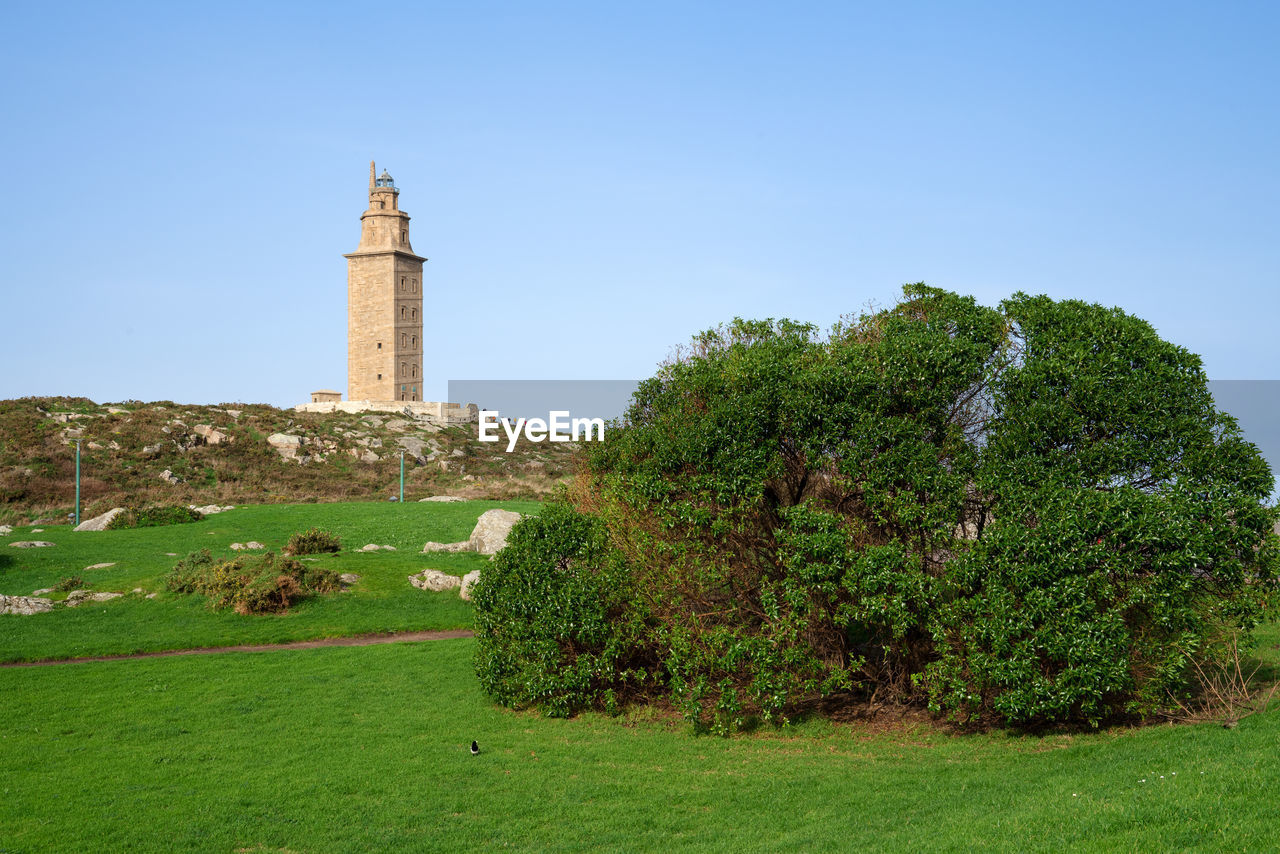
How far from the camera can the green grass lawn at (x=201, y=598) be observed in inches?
877

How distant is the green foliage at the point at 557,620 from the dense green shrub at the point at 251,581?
935 cm

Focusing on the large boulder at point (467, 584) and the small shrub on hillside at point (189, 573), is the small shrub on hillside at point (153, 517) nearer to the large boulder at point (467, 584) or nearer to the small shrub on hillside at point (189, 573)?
the small shrub on hillside at point (189, 573)

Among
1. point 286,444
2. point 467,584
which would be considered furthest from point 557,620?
point 286,444

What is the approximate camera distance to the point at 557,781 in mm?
13016

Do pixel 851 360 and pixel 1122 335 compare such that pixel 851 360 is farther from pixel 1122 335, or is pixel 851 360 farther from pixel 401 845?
pixel 401 845

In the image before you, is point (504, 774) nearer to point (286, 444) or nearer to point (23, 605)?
point (23, 605)

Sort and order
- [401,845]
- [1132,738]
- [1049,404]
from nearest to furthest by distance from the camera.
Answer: [401,845] → [1132,738] → [1049,404]

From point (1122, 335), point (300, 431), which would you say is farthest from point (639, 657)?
point (300, 431)

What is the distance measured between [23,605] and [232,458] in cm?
3957

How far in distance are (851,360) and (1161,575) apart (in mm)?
5337

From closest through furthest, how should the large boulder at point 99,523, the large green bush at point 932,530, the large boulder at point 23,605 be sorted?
the large green bush at point 932,530 < the large boulder at point 23,605 < the large boulder at point 99,523

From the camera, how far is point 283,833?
1109 cm

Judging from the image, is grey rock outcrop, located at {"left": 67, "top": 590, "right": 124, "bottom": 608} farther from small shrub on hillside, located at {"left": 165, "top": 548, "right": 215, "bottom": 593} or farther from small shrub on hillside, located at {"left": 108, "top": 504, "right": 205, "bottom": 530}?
small shrub on hillside, located at {"left": 108, "top": 504, "right": 205, "bottom": 530}

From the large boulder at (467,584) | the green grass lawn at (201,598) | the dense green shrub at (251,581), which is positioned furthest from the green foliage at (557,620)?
the dense green shrub at (251,581)
